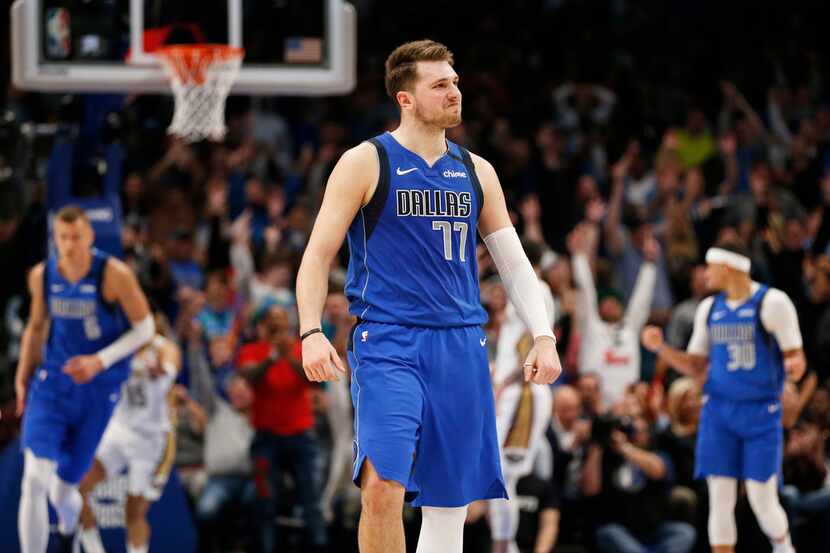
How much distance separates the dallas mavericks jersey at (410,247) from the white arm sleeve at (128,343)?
3616 mm

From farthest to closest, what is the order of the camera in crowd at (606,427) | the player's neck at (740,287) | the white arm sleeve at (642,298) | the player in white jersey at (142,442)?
1. the white arm sleeve at (642,298)
2. the camera in crowd at (606,427)
3. the player in white jersey at (142,442)
4. the player's neck at (740,287)

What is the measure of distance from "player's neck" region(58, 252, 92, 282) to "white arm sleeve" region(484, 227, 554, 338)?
3.96m

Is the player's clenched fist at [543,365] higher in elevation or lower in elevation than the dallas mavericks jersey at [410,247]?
lower

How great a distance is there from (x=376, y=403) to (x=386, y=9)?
13.4m

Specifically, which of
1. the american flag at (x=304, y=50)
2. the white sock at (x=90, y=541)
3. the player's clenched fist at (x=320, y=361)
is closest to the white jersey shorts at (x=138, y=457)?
the white sock at (x=90, y=541)

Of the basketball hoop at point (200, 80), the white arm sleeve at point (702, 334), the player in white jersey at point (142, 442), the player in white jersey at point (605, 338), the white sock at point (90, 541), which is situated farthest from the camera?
the player in white jersey at point (605, 338)

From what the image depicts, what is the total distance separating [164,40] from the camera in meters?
10.1

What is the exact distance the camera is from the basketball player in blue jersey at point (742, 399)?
31.6 feet

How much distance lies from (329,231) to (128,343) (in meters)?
3.92

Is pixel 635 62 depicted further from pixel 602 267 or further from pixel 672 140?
pixel 602 267

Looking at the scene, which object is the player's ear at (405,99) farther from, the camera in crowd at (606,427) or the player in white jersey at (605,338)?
the player in white jersey at (605,338)

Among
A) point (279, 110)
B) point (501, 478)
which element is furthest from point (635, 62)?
point (501, 478)

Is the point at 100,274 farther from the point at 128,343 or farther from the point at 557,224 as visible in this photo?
the point at 557,224

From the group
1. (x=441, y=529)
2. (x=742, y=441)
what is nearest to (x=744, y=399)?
(x=742, y=441)
